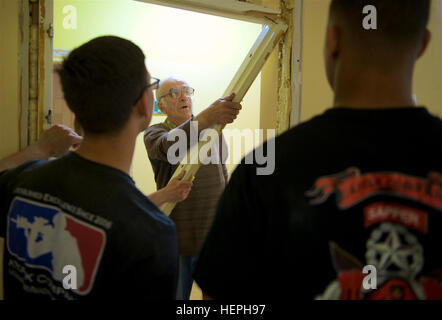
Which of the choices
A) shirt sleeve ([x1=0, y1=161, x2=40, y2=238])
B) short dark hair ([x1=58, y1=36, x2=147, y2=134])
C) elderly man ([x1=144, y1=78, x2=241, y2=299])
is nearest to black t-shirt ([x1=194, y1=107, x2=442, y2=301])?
short dark hair ([x1=58, y1=36, x2=147, y2=134])

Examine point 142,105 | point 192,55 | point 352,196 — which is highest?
point 192,55

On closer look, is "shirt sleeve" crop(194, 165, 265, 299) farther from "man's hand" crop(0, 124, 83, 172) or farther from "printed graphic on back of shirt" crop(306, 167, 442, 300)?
"man's hand" crop(0, 124, 83, 172)

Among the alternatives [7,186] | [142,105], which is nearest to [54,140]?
[7,186]

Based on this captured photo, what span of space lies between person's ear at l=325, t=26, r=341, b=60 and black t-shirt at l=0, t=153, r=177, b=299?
45 cm

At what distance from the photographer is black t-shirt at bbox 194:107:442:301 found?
0.48 metres

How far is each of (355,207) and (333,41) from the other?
10.8 inches

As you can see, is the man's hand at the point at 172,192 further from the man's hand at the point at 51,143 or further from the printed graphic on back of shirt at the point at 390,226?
the printed graphic on back of shirt at the point at 390,226

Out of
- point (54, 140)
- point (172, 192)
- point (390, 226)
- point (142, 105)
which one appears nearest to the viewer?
point (390, 226)

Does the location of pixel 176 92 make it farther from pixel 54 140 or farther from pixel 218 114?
pixel 54 140

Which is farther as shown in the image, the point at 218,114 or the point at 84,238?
the point at 218,114

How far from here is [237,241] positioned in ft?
1.78

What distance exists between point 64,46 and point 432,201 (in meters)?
2.68

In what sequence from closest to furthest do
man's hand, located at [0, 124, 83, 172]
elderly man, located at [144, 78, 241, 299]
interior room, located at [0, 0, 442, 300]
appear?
man's hand, located at [0, 124, 83, 172] → interior room, located at [0, 0, 442, 300] → elderly man, located at [144, 78, 241, 299]
